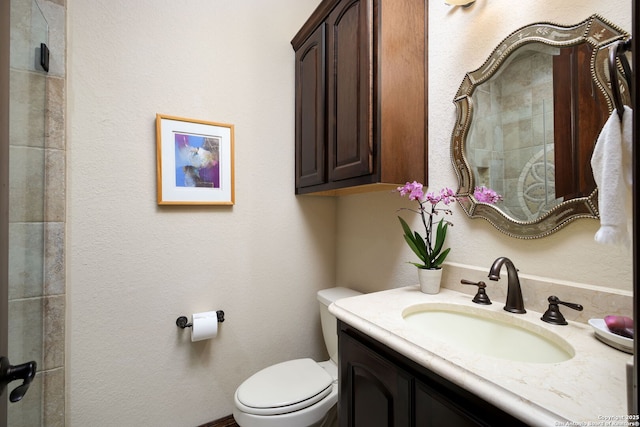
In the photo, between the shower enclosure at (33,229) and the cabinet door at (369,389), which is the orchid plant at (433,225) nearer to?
the cabinet door at (369,389)

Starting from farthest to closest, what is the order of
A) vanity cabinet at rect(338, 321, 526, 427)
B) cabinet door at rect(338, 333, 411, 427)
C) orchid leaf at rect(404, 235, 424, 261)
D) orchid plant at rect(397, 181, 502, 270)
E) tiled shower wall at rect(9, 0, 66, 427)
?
orchid leaf at rect(404, 235, 424, 261)
orchid plant at rect(397, 181, 502, 270)
tiled shower wall at rect(9, 0, 66, 427)
cabinet door at rect(338, 333, 411, 427)
vanity cabinet at rect(338, 321, 526, 427)

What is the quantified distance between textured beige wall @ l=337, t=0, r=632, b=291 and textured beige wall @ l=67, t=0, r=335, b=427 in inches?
16.0

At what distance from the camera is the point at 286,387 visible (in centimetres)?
130

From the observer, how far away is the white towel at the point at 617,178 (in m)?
0.51

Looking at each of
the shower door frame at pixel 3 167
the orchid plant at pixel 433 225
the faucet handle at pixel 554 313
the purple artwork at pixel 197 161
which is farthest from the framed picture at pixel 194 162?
the faucet handle at pixel 554 313

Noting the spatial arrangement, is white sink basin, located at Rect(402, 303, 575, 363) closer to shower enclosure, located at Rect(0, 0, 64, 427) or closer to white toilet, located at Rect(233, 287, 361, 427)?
white toilet, located at Rect(233, 287, 361, 427)

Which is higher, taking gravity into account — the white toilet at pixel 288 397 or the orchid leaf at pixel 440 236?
the orchid leaf at pixel 440 236

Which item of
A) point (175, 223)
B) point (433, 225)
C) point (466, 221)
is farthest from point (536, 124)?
point (175, 223)

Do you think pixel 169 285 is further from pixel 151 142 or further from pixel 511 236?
pixel 511 236

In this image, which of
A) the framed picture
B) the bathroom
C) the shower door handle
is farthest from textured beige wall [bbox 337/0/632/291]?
the shower door handle

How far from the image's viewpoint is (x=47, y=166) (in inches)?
46.8

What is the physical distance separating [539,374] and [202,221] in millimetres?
1462

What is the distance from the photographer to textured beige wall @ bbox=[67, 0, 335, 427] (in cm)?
129

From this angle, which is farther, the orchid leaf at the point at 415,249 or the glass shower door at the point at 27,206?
the orchid leaf at the point at 415,249
